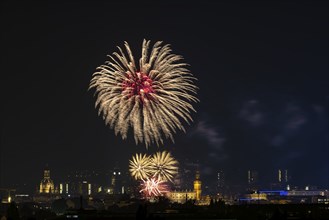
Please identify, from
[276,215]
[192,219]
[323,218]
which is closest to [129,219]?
[192,219]

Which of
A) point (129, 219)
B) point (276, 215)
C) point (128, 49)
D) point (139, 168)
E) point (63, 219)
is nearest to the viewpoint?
point (276, 215)

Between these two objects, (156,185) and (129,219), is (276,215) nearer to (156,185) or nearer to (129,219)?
(129,219)

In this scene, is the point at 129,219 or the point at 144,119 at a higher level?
the point at 144,119

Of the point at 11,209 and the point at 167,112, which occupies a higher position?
the point at 167,112

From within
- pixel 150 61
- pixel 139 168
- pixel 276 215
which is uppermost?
pixel 150 61

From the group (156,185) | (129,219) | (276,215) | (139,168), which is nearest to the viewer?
(276,215)

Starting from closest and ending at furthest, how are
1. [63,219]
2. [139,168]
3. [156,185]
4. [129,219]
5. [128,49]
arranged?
[128,49], [129,219], [63,219], [139,168], [156,185]

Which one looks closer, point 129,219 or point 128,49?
point 128,49

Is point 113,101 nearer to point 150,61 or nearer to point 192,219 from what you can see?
point 150,61

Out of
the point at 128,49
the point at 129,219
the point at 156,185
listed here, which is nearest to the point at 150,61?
the point at 128,49
